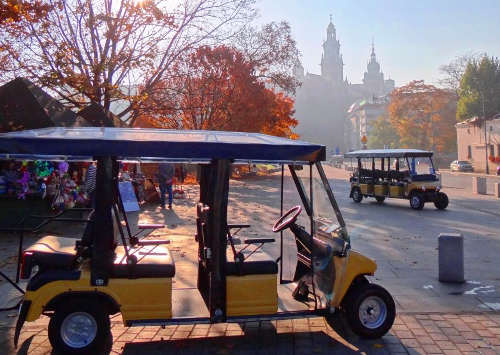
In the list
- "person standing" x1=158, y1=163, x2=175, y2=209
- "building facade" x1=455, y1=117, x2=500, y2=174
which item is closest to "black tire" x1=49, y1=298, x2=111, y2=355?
"person standing" x1=158, y1=163, x2=175, y2=209

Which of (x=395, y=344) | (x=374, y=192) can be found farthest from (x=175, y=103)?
(x=395, y=344)

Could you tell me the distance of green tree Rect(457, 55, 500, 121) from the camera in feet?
213

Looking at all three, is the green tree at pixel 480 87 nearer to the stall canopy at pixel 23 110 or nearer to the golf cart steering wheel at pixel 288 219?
the stall canopy at pixel 23 110

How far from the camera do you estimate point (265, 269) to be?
557 centimetres

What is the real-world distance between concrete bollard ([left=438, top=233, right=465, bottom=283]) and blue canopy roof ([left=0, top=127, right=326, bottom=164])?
3.81m

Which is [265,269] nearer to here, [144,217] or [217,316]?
[217,316]

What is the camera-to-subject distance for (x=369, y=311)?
229 inches

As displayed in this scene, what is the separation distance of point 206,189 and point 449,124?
2951 inches

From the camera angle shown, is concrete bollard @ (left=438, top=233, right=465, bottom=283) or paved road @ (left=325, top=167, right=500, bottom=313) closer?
paved road @ (left=325, top=167, right=500, bottom=313)

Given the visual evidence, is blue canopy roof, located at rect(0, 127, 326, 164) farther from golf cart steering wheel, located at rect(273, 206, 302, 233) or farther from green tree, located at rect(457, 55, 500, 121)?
green tree, located at rect(457, 55, 500, 121)

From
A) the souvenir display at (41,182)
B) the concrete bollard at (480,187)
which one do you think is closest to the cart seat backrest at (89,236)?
the souvenir display at (41,182)

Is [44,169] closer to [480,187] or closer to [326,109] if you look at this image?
[480,187]

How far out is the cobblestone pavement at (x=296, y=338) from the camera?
5555 millimetres

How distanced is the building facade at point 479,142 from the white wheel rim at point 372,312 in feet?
183
